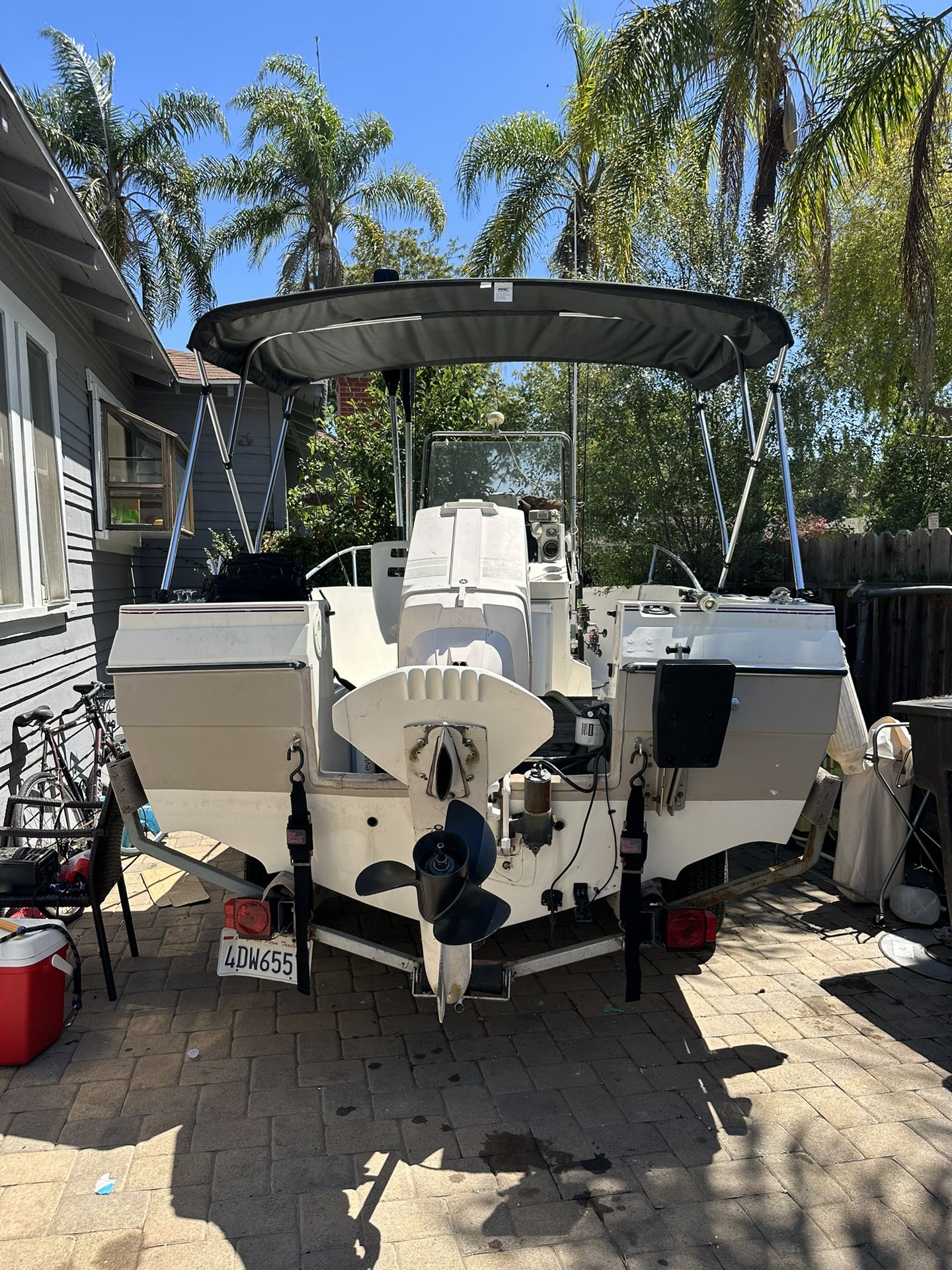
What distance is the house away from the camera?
19.9 ft

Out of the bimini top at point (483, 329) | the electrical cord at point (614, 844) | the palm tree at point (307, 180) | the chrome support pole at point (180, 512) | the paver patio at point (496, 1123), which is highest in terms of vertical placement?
the palm tree at point (307, 180)

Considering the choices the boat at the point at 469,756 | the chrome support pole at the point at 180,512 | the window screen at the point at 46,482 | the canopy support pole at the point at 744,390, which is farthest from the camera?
the window screen at the point at 46,482

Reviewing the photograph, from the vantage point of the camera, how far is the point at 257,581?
4.23 metres

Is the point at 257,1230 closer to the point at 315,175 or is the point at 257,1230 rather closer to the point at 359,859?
the point at 359,859

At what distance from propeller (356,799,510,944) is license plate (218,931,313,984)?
0.99 meters

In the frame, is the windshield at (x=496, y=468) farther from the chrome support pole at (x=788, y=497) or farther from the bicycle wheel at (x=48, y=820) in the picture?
the bicycle wheel at (x=48, y=820)

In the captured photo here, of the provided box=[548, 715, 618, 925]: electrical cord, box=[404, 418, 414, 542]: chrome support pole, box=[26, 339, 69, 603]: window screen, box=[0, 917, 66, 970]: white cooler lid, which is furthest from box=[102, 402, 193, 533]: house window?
box=[548, 715, 618, 925]: electrical cord

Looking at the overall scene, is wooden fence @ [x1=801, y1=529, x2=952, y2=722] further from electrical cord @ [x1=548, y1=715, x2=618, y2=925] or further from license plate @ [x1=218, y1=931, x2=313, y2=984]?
license plate @ [x1=218, y1=931, x2=313, y2=984]

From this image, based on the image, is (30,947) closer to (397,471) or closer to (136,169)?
(397,471)

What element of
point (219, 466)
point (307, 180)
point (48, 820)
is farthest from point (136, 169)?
point (48, 820)

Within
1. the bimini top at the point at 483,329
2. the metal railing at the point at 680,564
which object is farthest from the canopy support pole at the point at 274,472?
the metal railing at the point at 680,564

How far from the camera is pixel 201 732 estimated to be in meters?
3.51

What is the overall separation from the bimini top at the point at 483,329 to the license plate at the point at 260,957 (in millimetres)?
2919

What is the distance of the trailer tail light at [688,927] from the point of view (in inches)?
149
